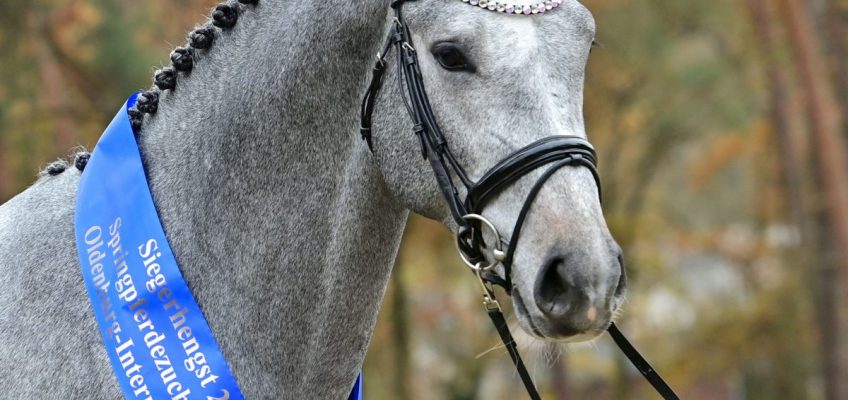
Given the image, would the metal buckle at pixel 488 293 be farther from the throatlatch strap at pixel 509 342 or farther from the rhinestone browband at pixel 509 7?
the rhinestone browband at pixel 509 7

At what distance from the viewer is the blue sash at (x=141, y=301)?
354 centimetres

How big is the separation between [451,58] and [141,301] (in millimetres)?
1355

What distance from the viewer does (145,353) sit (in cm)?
356

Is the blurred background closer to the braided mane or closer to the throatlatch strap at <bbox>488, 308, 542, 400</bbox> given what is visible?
the braided mane

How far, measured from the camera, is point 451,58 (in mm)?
3305

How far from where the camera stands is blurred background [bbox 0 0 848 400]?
1509cm

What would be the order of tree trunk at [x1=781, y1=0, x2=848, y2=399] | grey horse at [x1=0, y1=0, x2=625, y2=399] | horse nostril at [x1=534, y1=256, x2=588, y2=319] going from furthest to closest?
tree trunk at [x1=781, y1=0, x2=848, y2=399]
grey horse at [x1=0, y1=0, x2=625, y2=399]
horse nostril at [x1=534, y1=256, x2=588, y2=319]

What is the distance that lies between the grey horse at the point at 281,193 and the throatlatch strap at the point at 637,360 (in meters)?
0.72

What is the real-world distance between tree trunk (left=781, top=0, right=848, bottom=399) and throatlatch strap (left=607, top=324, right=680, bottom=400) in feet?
50.0

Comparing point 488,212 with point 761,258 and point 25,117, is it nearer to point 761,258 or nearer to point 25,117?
point 25,117

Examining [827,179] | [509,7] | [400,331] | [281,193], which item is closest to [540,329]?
[509,7]

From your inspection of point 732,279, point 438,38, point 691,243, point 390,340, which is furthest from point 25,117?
point 732,279

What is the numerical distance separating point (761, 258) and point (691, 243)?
169cm

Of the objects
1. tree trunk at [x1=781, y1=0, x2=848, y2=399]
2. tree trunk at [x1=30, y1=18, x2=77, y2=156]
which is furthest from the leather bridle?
tree trunk at [x1=781, y1=0, x2=848, y2=399]
